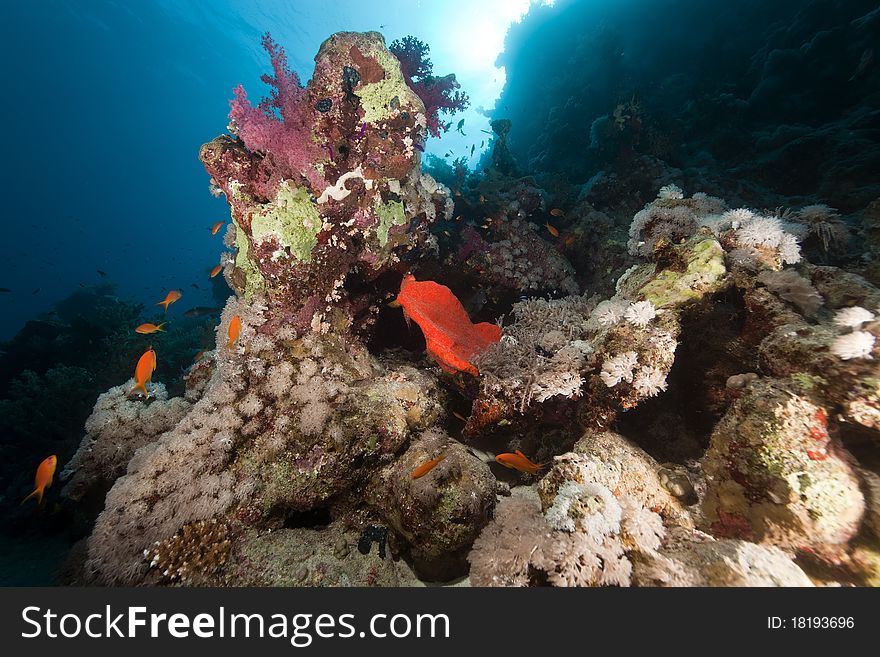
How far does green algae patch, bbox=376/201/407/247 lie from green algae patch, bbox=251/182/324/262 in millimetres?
718

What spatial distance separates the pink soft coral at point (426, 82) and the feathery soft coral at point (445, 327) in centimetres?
293

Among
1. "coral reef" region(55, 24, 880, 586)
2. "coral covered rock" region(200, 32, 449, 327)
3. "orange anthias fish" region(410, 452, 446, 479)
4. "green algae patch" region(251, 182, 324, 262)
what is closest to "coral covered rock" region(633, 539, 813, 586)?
Answer: "coral reef" region(55, 24, 880, 586)

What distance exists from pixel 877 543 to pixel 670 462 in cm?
129

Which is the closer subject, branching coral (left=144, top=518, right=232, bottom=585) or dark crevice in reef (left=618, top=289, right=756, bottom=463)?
branching coral (left=144, top=518, right=232, bottom=585)

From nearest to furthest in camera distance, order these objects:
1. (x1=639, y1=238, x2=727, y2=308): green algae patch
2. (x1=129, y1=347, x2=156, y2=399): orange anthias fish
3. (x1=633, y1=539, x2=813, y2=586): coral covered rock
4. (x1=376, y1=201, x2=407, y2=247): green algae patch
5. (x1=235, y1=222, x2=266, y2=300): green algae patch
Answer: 1. (x1=633, y1=539, x2=813, y2=586): coral covered rock
2. (x1=639, y1=238, x2=727, y2=308): green algae patch
3. (x1=129, y1=347, x2=156, y2=399): orange anthias fish
4. (x1=235, y1=222, x2=266, y2=300): green algae patch
5. (x1=376, y1=201, x2=407, y2=247): green algae patch

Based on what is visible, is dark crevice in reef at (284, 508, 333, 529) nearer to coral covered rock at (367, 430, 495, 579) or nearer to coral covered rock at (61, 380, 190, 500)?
coral covered rock at (367, 430, 495, 579)

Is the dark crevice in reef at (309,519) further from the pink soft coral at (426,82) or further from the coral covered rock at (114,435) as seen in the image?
the pink soft coral at (426,82)

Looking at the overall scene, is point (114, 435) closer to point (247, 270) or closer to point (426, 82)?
point (247, 270)

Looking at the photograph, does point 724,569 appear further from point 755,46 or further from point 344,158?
point 755,46

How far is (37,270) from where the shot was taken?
81.7 meters

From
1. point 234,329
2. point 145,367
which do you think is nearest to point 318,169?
point 234,329

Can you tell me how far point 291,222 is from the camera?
154 inches

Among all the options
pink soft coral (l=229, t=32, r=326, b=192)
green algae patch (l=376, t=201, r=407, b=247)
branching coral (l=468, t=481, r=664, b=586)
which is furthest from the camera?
green algae patch (l=376, t=201, r=407, b=247)

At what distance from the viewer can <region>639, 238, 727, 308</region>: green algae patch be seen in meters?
3.08
